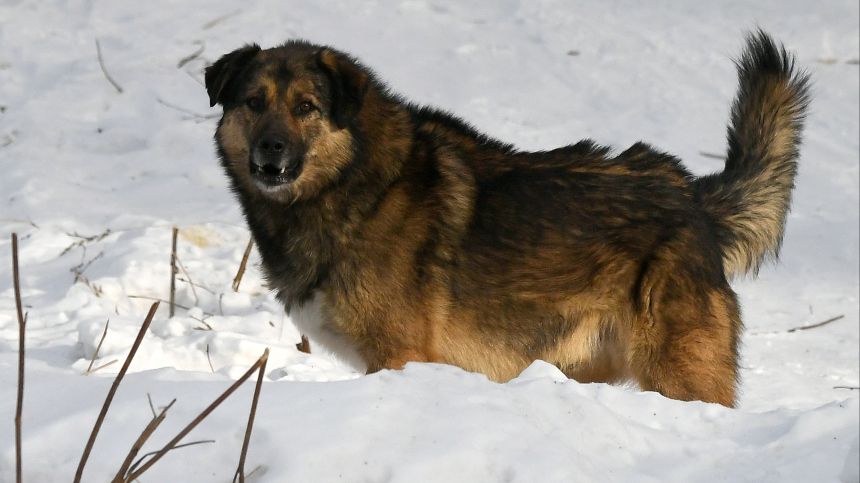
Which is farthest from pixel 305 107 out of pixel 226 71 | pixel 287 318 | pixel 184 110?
pixel 184 110

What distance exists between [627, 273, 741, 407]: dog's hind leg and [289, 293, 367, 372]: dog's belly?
1.22 meters

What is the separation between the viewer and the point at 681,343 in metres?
3.89

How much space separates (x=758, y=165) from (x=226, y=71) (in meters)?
2.54

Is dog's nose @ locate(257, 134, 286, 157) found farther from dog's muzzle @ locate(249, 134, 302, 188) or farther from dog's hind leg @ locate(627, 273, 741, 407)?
dog's hind leg @ locate(627, 273, 741, 407)

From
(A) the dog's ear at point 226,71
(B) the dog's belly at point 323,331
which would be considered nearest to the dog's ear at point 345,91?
(A) the dog's ear at point 226,71

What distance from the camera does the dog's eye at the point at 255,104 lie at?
383 cm

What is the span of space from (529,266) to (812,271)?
3973 mm

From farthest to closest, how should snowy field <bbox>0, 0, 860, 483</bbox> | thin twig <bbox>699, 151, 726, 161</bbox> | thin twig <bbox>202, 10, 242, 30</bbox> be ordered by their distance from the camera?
thin twig <bbox>202, 10, 242, 30</bbox>
thin twig <bbox>699, 151, 726, 161</bbox>
snowy field <bbox>0, 0, 860, 483</bbox>

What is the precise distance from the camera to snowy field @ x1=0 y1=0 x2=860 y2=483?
Answer: 7.39ft

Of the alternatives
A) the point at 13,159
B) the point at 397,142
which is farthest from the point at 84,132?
the point at 397,142

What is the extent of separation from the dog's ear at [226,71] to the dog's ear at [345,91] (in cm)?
37

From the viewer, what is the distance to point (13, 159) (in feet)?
22.7

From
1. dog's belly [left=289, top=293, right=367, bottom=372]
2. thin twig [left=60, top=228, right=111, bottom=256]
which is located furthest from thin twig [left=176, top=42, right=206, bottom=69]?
dog's belly [left=289, top=293, right=367, bottom=372]

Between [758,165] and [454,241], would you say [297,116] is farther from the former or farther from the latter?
[758,165]
